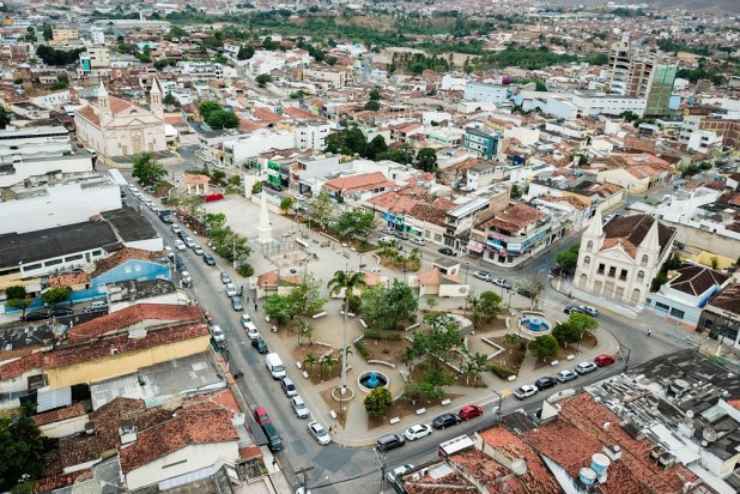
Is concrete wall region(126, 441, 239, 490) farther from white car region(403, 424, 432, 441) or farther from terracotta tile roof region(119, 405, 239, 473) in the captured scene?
white car region(403, 424, 432, 441)

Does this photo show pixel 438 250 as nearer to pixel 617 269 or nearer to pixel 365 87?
pixel 617 269

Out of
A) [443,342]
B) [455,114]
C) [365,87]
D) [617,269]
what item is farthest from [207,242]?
[365,87]

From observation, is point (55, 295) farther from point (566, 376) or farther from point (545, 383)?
point (566, 376)

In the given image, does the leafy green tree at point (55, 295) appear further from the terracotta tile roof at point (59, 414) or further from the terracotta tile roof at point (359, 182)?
the terracotta tile roof at point (359, 182)

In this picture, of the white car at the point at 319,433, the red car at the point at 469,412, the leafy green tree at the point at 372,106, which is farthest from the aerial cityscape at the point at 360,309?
the leafy green tree at the point at 372,106

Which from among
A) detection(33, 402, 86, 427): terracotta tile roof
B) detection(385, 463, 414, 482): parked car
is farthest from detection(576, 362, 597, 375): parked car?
detection(33, 402, 86, 427): terracotta tile roof

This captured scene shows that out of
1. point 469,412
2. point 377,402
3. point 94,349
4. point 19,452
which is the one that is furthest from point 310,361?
point 19,452
